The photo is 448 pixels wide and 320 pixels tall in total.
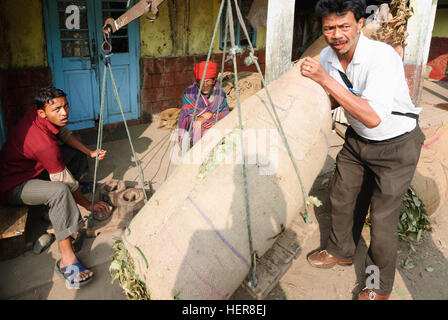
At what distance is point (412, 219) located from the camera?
3387mm

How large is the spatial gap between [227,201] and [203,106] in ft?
8.19

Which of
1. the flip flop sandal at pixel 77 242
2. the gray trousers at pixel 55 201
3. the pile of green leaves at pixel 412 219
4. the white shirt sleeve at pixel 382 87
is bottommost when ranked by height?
the flip flop sandal at pixel 77 242

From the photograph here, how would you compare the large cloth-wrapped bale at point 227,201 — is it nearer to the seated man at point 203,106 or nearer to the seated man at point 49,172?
the seated man at point 49,172

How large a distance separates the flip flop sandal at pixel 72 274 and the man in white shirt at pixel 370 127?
2083 mm

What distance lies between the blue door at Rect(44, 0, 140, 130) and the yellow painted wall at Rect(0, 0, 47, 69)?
11 centimetres

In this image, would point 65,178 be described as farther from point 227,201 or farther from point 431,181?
point 431,181

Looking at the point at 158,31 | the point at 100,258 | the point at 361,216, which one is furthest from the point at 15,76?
the point at 361,216

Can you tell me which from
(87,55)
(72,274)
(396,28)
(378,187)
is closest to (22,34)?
(87,55)

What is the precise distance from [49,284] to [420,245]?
3.32 meters

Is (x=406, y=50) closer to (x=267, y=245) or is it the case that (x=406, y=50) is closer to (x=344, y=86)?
(x=344, y=86)

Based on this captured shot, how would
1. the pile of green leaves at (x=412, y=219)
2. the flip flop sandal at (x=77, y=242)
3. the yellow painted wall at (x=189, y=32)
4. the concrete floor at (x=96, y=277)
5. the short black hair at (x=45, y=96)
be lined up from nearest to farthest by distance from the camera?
the concrete floor at (x=96, y=277) → the short black hair at (x=45, y=96) → the flip flop sandal at (x=77, y=242) → the pile of green leaves at (x=412, y=219) → the yellow painted wall at (x=189, y=32)

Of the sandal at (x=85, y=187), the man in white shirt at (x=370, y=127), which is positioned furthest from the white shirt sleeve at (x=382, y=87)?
the sandal at (x=85, y=187)

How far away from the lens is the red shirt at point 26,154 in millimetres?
2896

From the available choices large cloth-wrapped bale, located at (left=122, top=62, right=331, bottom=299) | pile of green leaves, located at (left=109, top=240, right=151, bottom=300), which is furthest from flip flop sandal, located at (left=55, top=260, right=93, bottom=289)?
large cloth-wrapped bale, located at (left=122, top=62, right=331, bottom=299)
